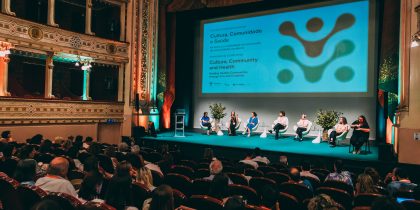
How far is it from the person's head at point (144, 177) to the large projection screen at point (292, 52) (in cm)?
890

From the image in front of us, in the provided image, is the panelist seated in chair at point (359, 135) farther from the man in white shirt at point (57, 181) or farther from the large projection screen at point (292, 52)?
the man in white shirt at point (57, 181)

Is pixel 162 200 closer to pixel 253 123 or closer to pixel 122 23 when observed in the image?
pixel 253 123

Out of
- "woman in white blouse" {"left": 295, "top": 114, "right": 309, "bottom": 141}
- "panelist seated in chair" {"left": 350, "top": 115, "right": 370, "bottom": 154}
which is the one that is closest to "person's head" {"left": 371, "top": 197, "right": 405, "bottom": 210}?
"panelist seated in chair" {"left": 350, "top": 115, "right": 370, "bottom": 154}

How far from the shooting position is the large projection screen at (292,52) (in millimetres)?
11188

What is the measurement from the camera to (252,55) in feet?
43.4

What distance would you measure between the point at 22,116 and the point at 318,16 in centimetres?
1024

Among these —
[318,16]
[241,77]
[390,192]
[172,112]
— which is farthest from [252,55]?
[390,192]

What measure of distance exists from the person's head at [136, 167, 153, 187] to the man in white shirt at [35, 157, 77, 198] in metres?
0.85

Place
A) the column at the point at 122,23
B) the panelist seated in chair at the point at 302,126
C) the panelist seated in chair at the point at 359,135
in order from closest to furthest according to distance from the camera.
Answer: the panelist seated in chair at the point at 359,135
the panelist seated in chair at the point at 302,126
the column at the point at 122,23

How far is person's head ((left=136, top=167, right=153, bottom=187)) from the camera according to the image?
4.24 metres

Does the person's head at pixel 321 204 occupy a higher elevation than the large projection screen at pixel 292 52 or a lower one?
lower

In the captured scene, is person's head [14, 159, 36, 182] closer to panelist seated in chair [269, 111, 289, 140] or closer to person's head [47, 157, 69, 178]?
person's head [47, 157, 69, 178]

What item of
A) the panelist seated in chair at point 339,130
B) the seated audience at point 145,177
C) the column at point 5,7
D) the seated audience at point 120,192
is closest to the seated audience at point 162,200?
the seated audience at point 120,192

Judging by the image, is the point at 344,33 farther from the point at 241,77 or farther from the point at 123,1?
the point at 123,1
